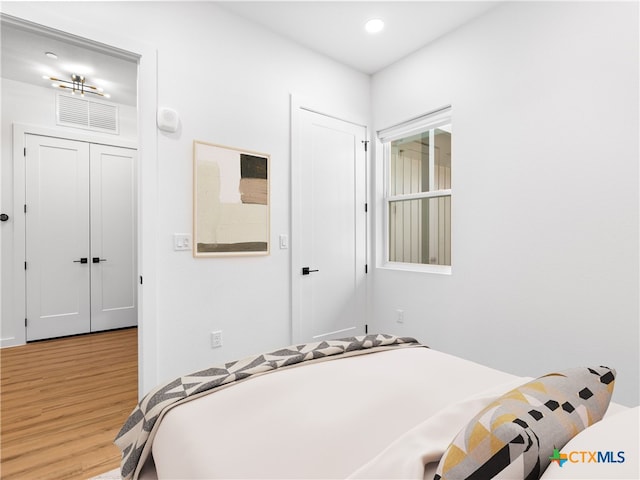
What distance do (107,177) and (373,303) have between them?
12.4 feet

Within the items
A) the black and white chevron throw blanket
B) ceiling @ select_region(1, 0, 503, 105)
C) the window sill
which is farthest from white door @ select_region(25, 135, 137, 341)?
the black and white chevron throw blanket

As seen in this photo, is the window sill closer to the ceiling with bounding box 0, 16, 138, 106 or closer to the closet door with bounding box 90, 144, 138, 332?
the ceiling with bounding box 0, 16, 138, 106

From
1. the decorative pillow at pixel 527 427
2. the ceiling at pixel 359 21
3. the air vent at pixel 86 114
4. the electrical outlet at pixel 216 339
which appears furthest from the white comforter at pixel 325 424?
the air vent at pixel 86 114

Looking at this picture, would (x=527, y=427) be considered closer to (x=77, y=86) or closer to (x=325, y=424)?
(x=325, y=424)

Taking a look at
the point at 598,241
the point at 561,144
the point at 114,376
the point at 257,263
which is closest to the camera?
the point at 598,241

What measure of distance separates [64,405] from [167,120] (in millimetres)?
2165

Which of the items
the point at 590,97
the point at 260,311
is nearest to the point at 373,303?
the point at 260,311

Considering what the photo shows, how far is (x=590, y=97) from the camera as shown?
2.04m

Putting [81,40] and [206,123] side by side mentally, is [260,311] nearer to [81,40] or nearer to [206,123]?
[206,123]

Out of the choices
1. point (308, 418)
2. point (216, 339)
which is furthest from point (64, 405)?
point (308, 418)

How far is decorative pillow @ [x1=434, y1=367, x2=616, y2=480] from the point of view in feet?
1.97

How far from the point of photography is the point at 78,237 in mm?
4191

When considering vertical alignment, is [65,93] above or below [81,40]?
above

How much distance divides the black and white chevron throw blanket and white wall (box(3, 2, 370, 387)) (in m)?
1.11
